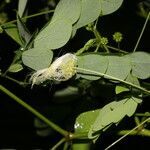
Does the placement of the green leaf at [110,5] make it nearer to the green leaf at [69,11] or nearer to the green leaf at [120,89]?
the green leaf at [69,11]

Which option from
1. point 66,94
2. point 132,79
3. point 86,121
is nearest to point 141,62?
point 132,79

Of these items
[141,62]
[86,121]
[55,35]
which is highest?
[55,35]

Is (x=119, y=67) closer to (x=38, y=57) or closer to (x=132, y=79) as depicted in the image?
(x=132, y=79)

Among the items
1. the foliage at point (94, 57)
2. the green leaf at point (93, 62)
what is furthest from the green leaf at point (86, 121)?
the green leaf at point (93, 62)

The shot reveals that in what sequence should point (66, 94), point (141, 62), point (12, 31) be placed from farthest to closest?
point (66, 94)
point (12, 31)
point (141, 62)

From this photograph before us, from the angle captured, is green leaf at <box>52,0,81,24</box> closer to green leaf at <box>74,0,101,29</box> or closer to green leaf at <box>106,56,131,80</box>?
green leaf at <box>74,0,101,29</box>
